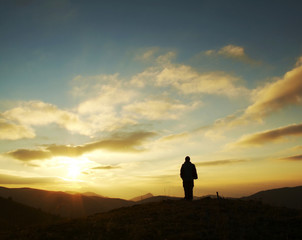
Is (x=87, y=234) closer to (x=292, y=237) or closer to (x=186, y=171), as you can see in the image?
(x=292, y=237)

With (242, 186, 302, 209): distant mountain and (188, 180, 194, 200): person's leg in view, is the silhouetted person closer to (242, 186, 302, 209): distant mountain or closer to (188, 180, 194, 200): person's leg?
(188, 180, 194, 200): person's leg

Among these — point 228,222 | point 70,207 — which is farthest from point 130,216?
point 70,207

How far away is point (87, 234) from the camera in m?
10.9

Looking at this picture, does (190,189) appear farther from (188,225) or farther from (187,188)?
(188,225)

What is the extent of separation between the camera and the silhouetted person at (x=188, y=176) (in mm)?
19391

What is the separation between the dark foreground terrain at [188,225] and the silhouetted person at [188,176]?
4.34m

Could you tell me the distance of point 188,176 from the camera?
19.4 m

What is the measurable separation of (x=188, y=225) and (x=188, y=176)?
8.25m

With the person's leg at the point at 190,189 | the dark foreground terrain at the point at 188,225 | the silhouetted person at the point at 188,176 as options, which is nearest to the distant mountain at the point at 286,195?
the person's leg at the point at 190,189

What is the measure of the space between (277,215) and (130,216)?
7.96 metres

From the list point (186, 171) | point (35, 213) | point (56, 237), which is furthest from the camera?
point (35, 213)

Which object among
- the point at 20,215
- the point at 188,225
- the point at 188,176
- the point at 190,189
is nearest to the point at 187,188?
the point at 190,189

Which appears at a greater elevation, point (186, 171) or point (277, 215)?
point (186, 171)

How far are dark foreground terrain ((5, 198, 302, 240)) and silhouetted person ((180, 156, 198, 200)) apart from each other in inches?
171
